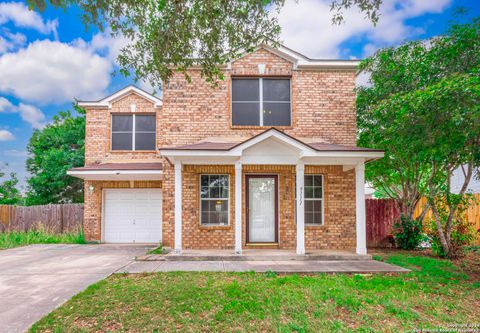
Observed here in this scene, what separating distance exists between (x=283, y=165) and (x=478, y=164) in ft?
16.0

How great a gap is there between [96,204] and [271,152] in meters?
8.18

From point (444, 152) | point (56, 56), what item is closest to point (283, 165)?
point (444, 152)

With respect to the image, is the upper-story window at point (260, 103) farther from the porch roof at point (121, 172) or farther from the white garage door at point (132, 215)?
the white garage door at point (132, 215)

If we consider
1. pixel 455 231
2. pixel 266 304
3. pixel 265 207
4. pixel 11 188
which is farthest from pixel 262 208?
pixel 11 188

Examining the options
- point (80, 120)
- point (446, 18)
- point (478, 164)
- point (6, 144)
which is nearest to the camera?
point (478, 164)

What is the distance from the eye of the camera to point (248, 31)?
637 centimetres

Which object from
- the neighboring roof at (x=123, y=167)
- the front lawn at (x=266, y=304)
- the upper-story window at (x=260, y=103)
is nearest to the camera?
the front lawn at (x=266, y=304)

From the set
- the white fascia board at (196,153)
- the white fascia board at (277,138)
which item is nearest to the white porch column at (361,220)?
the white fascia board at (277,138)

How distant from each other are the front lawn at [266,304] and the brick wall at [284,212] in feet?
9.29

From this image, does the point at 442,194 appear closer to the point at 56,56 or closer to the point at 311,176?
the point at 311,176

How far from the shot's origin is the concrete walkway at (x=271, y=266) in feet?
22.3

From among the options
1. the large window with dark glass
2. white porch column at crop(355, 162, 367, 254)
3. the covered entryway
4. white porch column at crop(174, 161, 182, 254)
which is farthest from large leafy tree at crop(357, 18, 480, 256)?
white porch column at crop(174, 161, 182, 254)

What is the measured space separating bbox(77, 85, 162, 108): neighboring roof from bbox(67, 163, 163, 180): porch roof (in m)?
3.02

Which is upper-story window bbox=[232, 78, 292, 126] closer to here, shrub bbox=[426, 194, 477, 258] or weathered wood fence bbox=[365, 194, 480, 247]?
weathered wood fence bbox=[365, 194, 480, 247]
